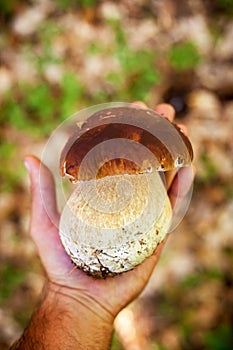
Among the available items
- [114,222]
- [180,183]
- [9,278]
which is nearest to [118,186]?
[114,222]

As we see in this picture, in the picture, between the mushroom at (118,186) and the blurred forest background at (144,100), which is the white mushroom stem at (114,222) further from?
the blurred forest background at (144,100)

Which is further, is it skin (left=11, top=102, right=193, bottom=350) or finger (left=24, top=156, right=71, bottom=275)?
finger (left=24, top=156, right=71, bottom=275)

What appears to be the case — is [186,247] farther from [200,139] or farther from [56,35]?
[56,35]

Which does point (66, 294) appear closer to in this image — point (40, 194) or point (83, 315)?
point (83, 315)

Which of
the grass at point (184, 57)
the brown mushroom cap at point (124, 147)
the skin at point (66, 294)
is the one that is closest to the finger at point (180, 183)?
the skin at point (66, 294)

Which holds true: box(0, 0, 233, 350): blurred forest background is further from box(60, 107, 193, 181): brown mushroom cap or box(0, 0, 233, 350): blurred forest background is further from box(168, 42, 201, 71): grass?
box(60, 107, 193, 181): brown mushroom cap

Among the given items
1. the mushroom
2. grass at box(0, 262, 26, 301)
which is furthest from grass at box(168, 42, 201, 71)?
grass at box(0, 262, 26, 301)

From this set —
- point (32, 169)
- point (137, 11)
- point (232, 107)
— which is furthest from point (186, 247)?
point (137, 11)
